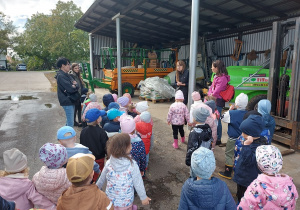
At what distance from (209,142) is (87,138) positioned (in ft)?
5.15

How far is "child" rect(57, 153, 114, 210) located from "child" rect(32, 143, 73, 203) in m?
0.39

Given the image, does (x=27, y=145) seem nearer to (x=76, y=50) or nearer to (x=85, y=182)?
(x=85, y=182)

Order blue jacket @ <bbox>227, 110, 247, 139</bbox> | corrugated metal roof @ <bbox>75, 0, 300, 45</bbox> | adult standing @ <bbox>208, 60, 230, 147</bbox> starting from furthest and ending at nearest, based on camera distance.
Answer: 1. corrugated metal roof @ <bbox>75, 0, 300, 45</bbox>
2. adult standing @ <bbox>208, 60, 230, 147</bbox>
3. blue jacket @ <bbox>227, 110, 247, 139</bbox>

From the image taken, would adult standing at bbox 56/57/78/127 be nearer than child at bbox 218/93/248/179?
No

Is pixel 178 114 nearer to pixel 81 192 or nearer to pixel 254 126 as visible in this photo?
pixel 254 126

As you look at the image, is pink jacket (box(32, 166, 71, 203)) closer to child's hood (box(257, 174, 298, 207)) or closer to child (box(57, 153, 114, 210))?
child (box(57, 153, 114, 210))

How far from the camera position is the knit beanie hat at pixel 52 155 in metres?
1.85

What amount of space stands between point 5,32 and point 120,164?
50.7m

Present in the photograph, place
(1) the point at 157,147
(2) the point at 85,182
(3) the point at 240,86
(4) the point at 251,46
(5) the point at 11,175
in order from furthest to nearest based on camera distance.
A: (4) the point at 251,46 < (3) the point at 240,86 < (1) the point at 157,147 < (5) the point at 11,175 < (2) the point at 85,182

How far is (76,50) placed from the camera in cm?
2919

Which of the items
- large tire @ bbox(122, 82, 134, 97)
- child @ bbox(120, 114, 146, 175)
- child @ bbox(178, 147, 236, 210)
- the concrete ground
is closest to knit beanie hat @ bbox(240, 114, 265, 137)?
child @ bbox(178, 147, 236, 210)

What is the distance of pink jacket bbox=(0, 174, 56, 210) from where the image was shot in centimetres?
174

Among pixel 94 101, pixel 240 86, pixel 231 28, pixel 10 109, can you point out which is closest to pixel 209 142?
pixel 94 101

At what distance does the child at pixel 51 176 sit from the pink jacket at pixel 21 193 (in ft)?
0.15
